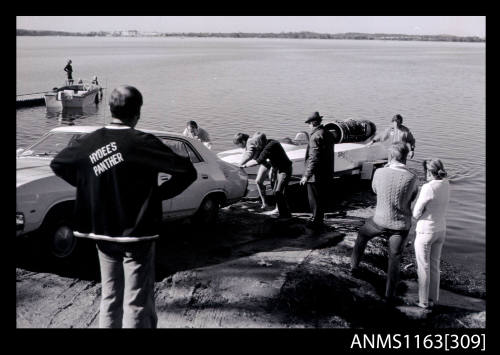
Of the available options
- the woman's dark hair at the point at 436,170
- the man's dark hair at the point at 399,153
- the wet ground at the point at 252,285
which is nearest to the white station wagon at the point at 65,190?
the wet ground at the point at 252,285

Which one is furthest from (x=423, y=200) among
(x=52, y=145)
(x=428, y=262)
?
(x=52, y=145)

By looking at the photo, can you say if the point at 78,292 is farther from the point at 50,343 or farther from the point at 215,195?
the point at 215,195

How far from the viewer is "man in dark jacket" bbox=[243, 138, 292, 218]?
31.8ft

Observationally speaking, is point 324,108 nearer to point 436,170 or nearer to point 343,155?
point 343,155

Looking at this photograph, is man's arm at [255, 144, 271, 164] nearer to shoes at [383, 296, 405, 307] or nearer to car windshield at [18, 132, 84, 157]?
car windshield at [18, 132, 84, 157]

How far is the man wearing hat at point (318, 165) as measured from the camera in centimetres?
897

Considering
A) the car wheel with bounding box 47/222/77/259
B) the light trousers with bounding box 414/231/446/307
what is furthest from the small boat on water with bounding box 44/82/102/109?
the light trousers with bounding box 414/231/446/307

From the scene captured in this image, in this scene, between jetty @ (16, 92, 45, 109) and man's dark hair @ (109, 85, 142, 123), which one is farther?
jetty @ (16, 92, 45, 109)

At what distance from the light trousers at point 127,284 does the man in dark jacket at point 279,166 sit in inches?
229

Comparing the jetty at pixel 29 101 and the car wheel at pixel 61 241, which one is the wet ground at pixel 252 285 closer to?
the car wheel at pixel 61 241

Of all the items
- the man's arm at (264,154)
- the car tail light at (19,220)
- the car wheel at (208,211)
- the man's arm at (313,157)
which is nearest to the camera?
the car tail light at (19,220)

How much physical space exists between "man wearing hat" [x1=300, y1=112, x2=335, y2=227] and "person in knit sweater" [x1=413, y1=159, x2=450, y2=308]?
118 inches

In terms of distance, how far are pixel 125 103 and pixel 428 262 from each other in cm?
392

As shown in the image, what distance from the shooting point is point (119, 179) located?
3705mm
